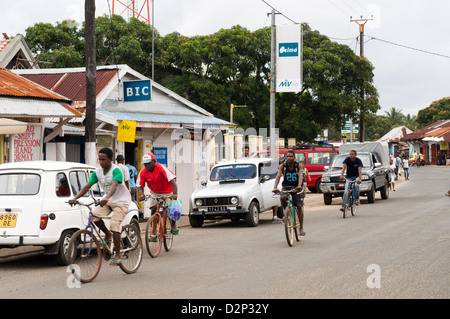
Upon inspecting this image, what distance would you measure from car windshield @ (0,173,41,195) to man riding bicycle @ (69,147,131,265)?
159 centimetres

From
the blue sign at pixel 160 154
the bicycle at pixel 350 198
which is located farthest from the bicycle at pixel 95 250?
the blue sign at pixel 160 154

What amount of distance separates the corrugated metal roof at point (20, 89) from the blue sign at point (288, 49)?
11.9m

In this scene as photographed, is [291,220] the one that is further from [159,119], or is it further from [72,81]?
[72,81]

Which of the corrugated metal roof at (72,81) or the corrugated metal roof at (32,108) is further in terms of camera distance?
the corrugated metal roof at (72,81)

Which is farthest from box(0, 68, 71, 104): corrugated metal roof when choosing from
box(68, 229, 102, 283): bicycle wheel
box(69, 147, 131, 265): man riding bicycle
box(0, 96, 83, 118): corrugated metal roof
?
box(68, 229, 102, 283): bicycle wheel

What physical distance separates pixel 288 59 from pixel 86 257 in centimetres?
1941

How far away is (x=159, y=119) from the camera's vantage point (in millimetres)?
21469

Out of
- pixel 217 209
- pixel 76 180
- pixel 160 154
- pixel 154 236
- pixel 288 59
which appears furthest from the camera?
pixel 288 59

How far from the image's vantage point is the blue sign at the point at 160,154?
23.0m

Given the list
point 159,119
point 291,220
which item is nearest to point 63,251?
point 291,220

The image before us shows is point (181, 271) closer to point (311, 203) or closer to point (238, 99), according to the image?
point (311, 203)

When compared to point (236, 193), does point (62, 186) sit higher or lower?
higher

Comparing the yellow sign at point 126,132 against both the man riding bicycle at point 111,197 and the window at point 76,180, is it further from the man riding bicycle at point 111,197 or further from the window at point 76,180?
the man riding bicycle at point 111,197
